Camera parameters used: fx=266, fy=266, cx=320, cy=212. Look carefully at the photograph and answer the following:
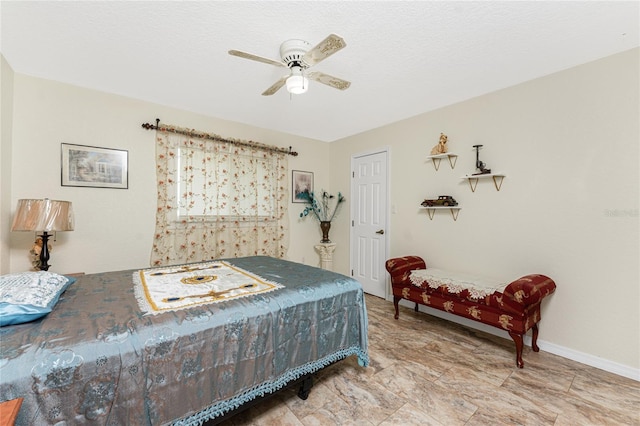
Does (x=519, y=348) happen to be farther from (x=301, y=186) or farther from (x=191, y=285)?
(x=301, y=186)

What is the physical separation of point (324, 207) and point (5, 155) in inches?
151

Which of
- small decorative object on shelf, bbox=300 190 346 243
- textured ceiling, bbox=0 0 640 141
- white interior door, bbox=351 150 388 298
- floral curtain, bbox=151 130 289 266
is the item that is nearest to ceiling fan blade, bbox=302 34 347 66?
textured ceiling, bbox=0 0 640 141

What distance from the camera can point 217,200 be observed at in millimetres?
3662

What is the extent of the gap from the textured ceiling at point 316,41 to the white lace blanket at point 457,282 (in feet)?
6.51

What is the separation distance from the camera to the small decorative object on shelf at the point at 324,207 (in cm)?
464

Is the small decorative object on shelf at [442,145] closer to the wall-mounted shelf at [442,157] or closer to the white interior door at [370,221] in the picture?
the wall-mounted shelf at [442,157]

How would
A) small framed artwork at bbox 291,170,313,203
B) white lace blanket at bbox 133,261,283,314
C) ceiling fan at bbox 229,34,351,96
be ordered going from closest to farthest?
1. white lace blanket at bbox 133,261,283,314
2. ceiling fan at bbox 229,34,351,96
3. small framed artwork at bbox 291,170,313,203

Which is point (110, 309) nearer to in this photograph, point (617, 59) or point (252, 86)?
point (252, 86)

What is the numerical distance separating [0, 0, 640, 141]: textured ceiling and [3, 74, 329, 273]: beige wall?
0.21 metres

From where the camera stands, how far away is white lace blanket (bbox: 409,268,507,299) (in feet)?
7.95

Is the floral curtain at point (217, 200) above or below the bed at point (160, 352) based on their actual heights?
above

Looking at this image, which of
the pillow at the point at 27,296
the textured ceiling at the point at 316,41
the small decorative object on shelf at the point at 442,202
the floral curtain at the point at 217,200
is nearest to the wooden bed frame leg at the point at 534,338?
the small decorative object on shelf at the point at 442,202

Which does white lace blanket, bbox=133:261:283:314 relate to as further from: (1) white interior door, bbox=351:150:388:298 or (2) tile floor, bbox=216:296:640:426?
(1) white interior door, bbox=351:150:388:298

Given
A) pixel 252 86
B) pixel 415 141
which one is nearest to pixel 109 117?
pixel 252 86
